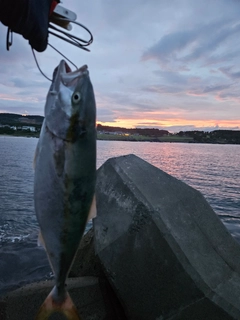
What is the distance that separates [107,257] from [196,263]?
1.47 metres

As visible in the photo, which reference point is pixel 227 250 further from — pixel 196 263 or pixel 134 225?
pixel 134 225

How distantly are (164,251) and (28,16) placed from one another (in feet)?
11.4

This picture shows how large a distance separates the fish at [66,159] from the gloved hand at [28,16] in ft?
3.00

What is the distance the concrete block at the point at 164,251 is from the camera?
13.7ft

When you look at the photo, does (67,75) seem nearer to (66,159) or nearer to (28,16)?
(66,159)

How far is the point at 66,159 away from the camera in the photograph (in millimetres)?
2152

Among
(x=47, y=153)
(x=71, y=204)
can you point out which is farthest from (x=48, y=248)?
(x=47, y=153)

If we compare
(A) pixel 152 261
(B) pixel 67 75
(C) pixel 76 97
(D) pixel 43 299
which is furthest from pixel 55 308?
(D) pixel 43 299

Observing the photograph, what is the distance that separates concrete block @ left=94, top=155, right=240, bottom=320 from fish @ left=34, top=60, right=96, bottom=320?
2398 mm

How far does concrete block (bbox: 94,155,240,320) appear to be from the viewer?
417 cm

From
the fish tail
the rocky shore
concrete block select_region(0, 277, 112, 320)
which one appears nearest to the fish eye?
the fish tail

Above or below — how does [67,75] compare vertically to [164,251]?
above

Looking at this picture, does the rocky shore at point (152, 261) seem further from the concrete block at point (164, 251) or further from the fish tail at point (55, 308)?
the fish tail at point (55, 308)

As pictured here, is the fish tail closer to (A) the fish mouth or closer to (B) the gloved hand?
(A) the fish mouth
